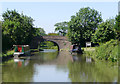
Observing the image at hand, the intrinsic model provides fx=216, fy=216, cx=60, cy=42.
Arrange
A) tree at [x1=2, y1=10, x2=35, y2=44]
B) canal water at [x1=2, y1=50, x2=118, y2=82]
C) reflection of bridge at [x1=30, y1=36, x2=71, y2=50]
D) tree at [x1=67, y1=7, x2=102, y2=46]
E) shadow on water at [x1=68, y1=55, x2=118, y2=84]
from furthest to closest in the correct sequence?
reflection of bridge at [x1=30, y1=36, x2=71, y2=50] < tree at [x1=67, y1=7, x2=102, y2=46] < tree at [x1=2, y1=10, x2=35, y2=44] < canal water at [x1=2, y1=50, x2=118, y2=82] < shadow on water at [x1=68, y1=55, x2=118, y2=84]

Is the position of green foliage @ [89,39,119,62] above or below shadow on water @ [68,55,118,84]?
above

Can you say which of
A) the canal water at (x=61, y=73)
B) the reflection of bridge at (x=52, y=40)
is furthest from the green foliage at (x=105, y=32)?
the canal water at (x=61, y=73)

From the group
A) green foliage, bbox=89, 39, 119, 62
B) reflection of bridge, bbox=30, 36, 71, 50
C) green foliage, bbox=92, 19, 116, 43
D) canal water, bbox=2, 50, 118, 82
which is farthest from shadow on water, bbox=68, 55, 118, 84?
reflection of bridge, bbox=30, 36, 71, 50

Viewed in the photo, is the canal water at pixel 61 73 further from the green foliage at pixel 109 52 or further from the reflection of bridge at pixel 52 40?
the reflection of bridge at pixel 52 40

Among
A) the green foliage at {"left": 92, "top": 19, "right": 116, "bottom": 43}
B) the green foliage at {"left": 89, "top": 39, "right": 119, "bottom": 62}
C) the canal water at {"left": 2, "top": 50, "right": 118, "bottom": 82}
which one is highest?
the green foliage at {"left": 92, "top": 19, "right": 116, "bottom": 43}

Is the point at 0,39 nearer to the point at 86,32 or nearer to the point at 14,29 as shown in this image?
the point at 14,29

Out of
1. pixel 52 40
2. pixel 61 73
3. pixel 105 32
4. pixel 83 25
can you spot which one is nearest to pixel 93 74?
pixel 61 73

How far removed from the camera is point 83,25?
2616 inches

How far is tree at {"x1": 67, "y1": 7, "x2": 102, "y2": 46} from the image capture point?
2548 inches

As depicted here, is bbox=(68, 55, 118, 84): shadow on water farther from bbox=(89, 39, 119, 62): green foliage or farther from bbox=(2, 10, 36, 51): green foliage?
bbox=(2, 10, 36, 51): green foliage

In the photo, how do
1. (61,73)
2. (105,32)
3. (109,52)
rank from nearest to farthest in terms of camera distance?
1. (61,73)
2. (109,52)
3. (105,32)

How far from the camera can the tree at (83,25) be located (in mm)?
64719

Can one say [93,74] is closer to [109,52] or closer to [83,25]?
[109,52]

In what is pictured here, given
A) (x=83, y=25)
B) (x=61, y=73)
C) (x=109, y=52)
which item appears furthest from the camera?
(x=83, y=25)
